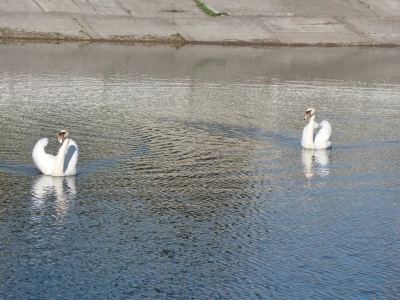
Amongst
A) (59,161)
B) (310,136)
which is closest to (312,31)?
(310,136)

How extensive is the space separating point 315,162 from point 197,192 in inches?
142

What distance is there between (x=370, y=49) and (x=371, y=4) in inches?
272

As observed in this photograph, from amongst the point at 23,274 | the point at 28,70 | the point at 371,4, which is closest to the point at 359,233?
the point at 23,274

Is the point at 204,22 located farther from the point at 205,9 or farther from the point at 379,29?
the point at 379,29

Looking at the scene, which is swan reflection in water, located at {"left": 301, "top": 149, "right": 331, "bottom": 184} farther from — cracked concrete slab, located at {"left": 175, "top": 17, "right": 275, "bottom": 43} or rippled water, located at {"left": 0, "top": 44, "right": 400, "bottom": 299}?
cracked concrete slab, located at {"left": 175, "top": 17, "right": 275, "bottom": 43}

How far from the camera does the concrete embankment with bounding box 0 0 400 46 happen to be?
41406mm

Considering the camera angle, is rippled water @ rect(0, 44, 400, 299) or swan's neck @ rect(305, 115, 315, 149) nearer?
rippled water @ rect(0, 44, 400, 299)

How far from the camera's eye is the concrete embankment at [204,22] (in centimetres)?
4141

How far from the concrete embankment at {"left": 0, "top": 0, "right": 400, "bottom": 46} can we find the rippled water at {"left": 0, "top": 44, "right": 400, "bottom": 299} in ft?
39.9

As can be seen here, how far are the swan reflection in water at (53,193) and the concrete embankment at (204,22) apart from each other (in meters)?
24.7

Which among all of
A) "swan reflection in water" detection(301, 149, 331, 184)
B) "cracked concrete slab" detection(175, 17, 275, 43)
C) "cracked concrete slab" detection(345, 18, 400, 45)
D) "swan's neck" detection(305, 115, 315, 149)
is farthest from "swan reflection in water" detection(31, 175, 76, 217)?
"cracked concrete slab" detection(345, 18, 400, 45)

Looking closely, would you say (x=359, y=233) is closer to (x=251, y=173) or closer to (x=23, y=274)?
(x=251, y=173)

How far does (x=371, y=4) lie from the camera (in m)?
49.4

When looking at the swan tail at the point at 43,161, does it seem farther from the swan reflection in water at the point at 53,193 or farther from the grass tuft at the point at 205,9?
the grass tuft at the point at 205,9
